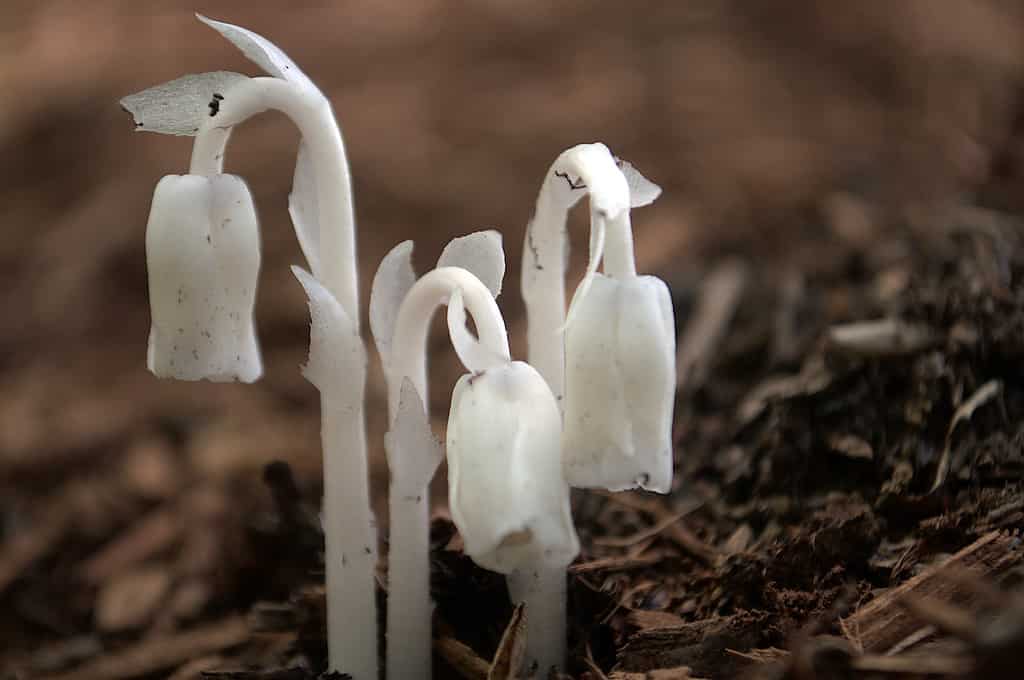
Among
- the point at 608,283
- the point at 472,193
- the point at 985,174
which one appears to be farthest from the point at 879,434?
the point at 472,193

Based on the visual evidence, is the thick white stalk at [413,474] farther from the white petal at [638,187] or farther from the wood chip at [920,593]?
the wood chip at [920,593]

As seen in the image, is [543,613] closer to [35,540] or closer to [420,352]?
[420,352]

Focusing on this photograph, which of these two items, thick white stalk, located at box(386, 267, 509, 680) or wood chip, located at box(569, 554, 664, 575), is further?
wood chip, located at box(569, 554, 664, 575)

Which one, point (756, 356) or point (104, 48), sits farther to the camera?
point (104, 48)

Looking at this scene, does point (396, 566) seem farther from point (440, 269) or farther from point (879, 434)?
point (879, 434)

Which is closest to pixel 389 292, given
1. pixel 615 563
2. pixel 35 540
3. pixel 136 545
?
pixel 615 563

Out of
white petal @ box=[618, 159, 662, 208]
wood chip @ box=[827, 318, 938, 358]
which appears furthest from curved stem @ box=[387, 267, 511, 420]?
wood chip @ box=[827, 318, 938, 358]

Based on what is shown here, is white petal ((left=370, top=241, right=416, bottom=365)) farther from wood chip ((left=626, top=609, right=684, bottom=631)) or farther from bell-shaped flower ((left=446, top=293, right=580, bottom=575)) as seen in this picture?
wood chip ((left=626, top=609, right=684, bottom=631))

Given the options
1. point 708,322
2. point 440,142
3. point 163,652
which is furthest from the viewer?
point 440,142
